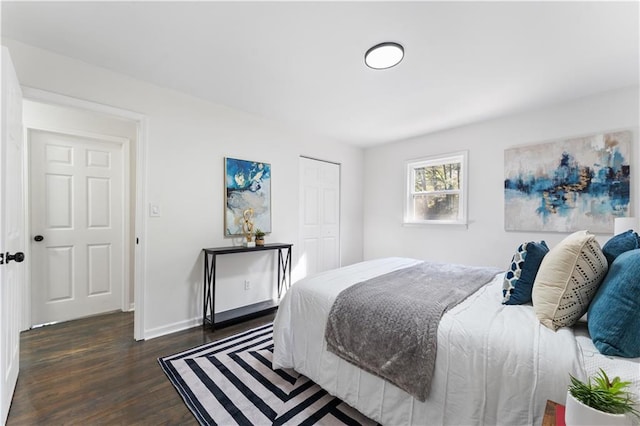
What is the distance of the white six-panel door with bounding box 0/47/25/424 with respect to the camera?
1.43 meters

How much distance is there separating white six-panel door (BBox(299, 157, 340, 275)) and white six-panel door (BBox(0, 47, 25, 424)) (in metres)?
2.74

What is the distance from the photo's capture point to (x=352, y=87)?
8.45 ft

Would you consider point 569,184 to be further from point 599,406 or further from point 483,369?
point 599,406

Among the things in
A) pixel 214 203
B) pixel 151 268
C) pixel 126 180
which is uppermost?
pixel 126 180

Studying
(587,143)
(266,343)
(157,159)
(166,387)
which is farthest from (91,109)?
(587,143)

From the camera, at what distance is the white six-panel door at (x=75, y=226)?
2771mm

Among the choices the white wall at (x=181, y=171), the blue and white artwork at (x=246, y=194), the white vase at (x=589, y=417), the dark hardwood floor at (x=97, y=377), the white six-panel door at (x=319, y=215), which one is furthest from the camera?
the white six-panel door at (x=319, y=215)

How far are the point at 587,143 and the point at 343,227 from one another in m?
3.10

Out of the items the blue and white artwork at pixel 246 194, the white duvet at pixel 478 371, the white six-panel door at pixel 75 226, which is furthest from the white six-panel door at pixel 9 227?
the white duvet at pixel 478 371

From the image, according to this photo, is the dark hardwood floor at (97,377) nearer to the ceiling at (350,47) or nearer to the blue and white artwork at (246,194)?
the blue and white artwork at (246,194)

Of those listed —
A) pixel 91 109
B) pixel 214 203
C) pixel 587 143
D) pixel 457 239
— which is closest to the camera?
pixel 91 109

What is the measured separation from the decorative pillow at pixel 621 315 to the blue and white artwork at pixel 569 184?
220 cm

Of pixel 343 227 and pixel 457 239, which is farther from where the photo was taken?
pixel 343 227

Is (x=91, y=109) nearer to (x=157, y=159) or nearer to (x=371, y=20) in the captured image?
(x=157, y=159)
